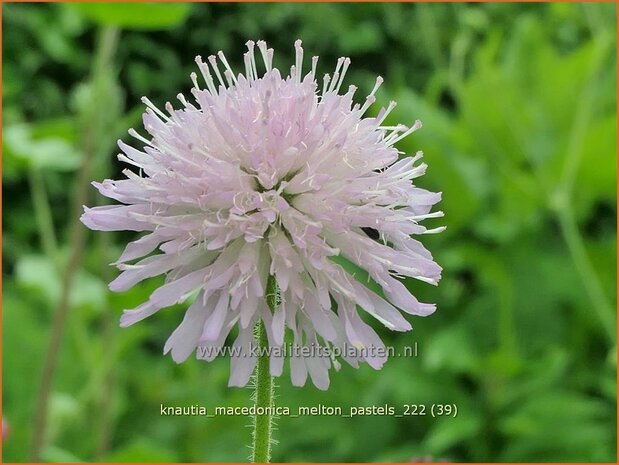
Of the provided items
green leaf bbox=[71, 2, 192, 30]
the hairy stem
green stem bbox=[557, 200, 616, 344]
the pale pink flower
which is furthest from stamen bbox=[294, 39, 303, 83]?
green stem bbox=[557, 200, 616, 344]

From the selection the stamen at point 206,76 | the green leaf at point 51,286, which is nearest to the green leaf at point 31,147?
the green leaf at point 51,286

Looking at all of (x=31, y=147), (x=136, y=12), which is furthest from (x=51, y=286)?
(x=136, y=12)

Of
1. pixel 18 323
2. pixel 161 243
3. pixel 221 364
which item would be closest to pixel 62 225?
pixel 18 323

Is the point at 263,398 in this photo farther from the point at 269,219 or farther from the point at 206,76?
the point at 206,76

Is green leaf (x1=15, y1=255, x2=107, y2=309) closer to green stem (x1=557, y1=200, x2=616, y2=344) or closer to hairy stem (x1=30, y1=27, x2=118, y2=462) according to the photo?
hairy stem (x1=30, y1=27, x2=118, y2=462)

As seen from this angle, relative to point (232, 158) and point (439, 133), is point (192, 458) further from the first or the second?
point (232, 158)

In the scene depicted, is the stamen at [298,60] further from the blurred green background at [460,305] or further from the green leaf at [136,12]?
the blurred green background at [460,305]
